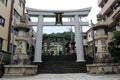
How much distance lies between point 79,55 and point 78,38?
7.71 feet

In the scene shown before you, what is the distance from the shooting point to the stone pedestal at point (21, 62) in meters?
14.0

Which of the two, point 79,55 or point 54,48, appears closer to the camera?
point 79,55

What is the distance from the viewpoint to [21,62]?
15016 millimetres

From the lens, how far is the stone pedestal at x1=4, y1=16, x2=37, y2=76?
14.0 metres

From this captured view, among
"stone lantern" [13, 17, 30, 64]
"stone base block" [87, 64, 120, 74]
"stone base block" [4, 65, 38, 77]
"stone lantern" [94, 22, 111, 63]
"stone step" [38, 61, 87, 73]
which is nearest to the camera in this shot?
"stone base block" [4, 65, 38, 77]

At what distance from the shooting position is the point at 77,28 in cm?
2578

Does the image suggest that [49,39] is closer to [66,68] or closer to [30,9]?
[30,9]

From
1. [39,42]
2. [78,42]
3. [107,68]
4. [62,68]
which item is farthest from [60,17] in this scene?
[107,68]

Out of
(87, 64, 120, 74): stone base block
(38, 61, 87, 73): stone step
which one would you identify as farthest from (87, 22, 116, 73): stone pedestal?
(38, 61, 87, 73): stone step

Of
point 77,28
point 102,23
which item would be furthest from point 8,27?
point 102,23

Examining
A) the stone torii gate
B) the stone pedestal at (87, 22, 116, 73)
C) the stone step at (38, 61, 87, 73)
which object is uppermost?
the stone torii gate

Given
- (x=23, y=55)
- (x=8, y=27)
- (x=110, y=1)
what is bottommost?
(x=23, y=55)

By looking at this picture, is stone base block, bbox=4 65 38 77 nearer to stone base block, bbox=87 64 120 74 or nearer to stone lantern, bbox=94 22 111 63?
stone base block, bbox=87 64 120 74

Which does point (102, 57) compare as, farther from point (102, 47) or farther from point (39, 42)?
point (39, 42)
